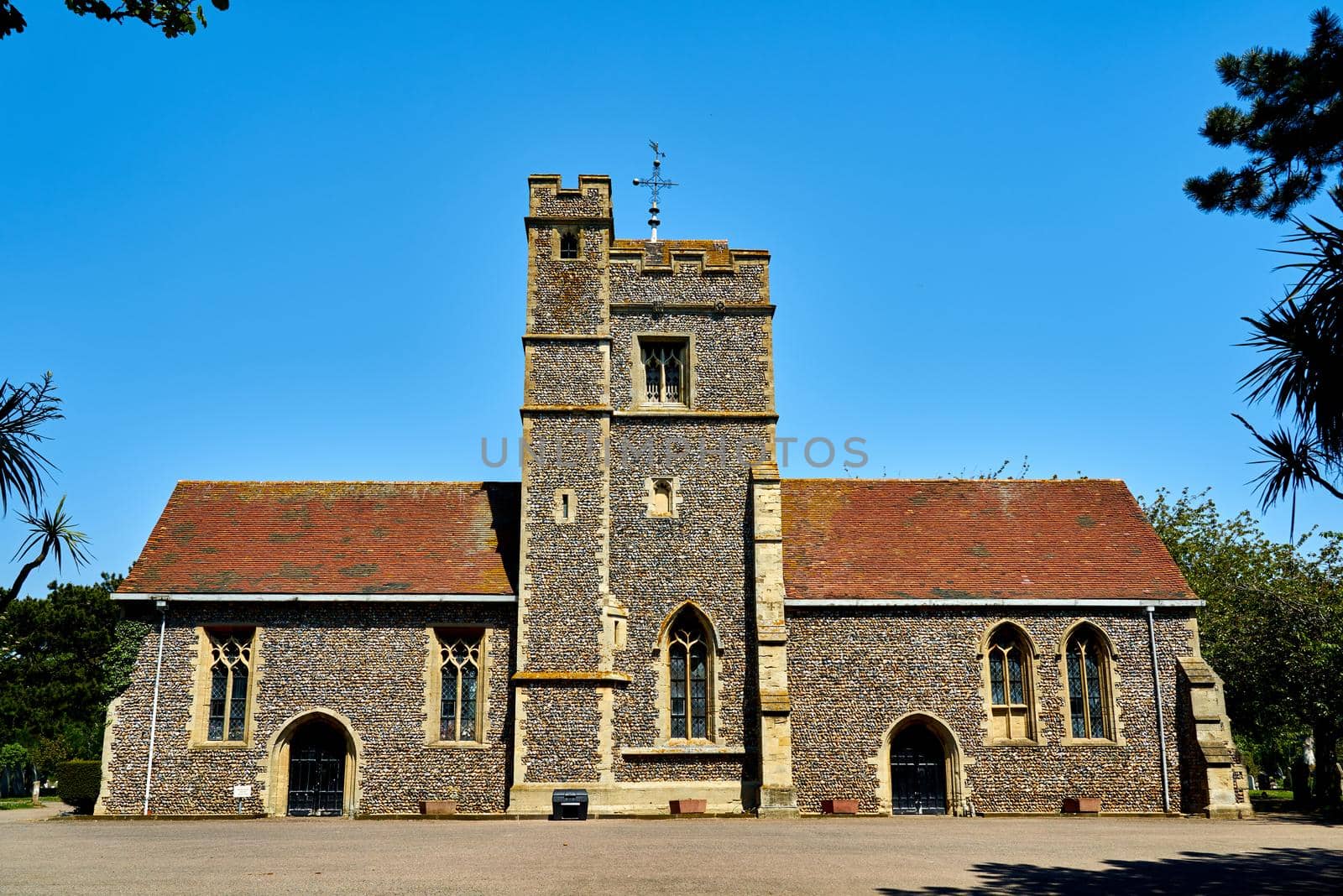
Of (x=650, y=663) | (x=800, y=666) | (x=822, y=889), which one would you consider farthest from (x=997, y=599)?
(x=822, y=889)

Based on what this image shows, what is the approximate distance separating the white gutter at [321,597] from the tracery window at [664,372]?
5.69 meters

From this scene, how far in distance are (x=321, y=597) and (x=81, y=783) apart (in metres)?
7.52

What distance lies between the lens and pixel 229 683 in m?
22.9

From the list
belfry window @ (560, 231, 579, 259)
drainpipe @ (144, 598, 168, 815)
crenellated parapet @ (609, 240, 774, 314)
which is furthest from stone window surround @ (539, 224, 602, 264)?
drainpipe @ (144, 598, 168, 815)

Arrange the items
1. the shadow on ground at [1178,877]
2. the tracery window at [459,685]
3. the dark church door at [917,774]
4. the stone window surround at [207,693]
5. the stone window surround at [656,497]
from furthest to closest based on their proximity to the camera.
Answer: the stone window surround at [656,497] < the dark church door at [917,774] < the tracery window at [459,685] < the stone window surround at [207,693] < the shadow on ground at [1178,877]

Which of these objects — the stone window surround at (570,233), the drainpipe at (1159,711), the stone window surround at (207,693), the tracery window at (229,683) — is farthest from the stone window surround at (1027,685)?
the tracery window at (229,683)

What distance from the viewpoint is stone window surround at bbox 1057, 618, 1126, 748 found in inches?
917

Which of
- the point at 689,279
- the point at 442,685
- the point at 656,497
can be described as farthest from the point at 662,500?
the point at 442,685

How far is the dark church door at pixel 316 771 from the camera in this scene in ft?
73.9

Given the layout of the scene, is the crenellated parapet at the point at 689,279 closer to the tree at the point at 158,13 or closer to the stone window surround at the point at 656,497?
the stone window surround at the point at 656,497

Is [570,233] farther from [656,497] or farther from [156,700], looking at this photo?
[156,700]

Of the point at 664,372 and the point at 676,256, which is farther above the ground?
the point at 676,256

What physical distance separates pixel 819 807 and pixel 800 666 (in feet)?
9.42

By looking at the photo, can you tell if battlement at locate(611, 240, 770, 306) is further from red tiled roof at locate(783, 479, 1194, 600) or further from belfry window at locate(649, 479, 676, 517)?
red tiled roof at locate(783, 479, 1194, 600)
